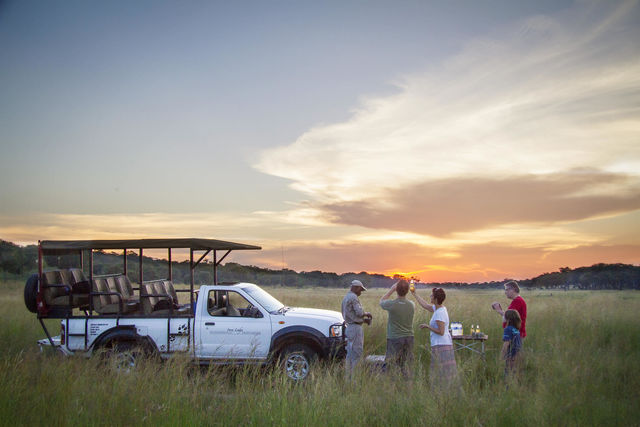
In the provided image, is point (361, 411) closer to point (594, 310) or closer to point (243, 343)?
point (243, 343)

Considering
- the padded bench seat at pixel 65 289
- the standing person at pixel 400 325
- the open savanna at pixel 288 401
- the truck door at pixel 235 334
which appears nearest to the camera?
the open savanna at pixel 288 401

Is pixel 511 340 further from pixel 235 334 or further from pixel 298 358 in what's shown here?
pixel 235 334

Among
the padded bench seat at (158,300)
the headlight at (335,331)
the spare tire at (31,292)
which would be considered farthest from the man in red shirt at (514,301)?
the spare tire at (31,292)

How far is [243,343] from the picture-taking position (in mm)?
11484

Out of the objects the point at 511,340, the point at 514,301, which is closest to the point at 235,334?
the point at 511,340

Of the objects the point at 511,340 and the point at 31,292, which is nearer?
the point at 511,340

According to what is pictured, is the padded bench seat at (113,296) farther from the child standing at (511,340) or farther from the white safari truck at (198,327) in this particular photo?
the child standing at (511,340)

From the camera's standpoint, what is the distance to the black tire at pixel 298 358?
1127 cm

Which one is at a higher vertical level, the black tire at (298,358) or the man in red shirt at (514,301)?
the man in red shirt at (514,301)

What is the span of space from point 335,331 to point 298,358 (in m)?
0.93

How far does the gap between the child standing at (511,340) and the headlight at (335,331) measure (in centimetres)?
332

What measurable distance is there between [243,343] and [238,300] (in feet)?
17.0

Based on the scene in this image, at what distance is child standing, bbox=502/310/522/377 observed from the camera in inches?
385

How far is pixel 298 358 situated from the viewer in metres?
11.5
